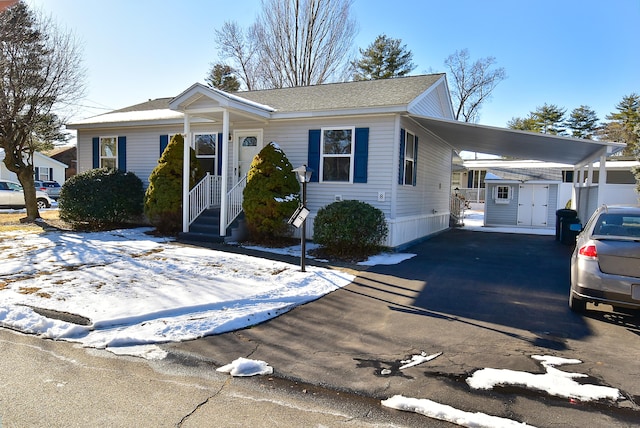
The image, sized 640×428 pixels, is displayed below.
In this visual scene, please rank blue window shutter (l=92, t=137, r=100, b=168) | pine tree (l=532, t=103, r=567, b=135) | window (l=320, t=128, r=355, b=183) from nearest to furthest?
window (l=320, t=128, r=355, b=183)
blue window shutter (l=92, t=137, r=100, b=168)
pine tree (l=532, t=103, r=567, b=135)

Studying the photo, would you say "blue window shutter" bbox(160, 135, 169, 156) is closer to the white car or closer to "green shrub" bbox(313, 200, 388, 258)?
"green shrub" bbox(313, 200, 388, 258)

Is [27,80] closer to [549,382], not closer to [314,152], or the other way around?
[314,152]

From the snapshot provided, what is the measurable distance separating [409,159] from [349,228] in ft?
12.6

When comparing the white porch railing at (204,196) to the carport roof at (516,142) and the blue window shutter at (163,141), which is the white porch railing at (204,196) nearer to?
the blue window shutter at (163,141)

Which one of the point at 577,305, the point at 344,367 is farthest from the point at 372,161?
the point at 344,367

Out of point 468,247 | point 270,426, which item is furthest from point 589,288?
point 468,247

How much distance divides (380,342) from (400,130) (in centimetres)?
714

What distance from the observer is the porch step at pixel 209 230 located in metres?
10.6

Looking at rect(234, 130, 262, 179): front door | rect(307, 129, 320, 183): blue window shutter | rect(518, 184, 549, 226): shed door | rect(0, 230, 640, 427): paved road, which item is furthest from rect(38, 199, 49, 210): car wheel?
rect(518, 184, 549, 226): shed door

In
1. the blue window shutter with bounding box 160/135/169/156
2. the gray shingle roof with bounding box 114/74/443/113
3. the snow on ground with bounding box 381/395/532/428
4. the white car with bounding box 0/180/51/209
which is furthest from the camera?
the white car with bounding box 0/180/51/209

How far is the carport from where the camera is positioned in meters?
9.69

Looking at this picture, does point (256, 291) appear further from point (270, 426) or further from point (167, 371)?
point (270, 426)

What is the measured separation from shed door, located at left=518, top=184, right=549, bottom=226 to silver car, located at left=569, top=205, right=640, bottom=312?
47.2ft

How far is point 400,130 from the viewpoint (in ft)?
34.9
